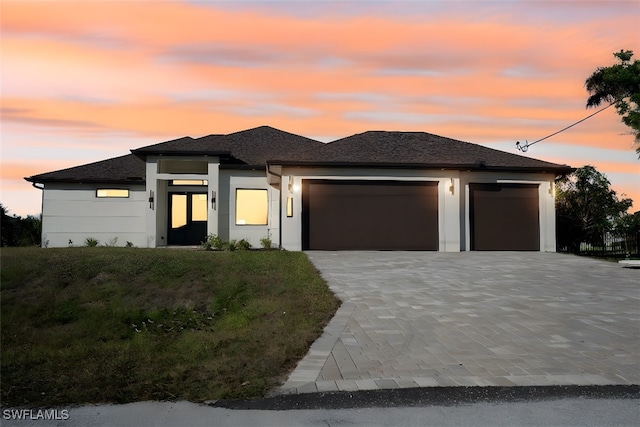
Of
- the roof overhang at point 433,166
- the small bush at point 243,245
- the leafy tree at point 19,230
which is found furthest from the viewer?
the leafy tree at point 19,230

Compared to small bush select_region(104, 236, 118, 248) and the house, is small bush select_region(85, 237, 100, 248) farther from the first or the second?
the house

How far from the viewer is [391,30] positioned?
1140 centimetres

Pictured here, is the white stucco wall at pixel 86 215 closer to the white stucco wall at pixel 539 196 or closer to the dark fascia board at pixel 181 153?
the dark fascia board at pixel 181 153

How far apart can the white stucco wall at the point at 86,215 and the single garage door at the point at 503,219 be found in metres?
13.5

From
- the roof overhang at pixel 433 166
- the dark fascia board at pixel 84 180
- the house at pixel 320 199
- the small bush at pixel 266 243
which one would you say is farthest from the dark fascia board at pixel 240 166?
the dark fascia board at pixel 84 180

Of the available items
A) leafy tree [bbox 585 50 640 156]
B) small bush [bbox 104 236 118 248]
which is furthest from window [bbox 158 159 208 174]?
leafy tree [bbox 585 50 640 156]

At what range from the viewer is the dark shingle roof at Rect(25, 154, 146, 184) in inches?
732

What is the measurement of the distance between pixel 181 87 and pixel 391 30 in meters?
6.02

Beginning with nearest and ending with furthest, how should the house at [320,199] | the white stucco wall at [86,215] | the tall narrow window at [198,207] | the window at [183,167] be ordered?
the house at [320,199]
the white stucco wall at [86,215]
the window at [183,167]
the tall narrow window at [198,207]

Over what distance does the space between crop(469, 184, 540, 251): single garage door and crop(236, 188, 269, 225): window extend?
8249mm

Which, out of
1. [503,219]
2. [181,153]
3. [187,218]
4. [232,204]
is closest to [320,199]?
[232,204]

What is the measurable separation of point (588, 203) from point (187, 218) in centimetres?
2017

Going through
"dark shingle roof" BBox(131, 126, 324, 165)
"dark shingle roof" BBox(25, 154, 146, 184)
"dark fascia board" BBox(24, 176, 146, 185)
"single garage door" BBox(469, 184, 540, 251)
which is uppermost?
"dark shingle roof" BBox(131, 126, 324, 165)

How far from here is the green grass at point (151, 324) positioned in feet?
14.6
